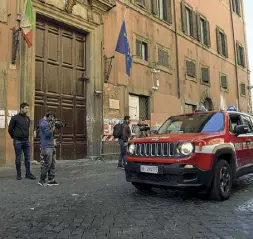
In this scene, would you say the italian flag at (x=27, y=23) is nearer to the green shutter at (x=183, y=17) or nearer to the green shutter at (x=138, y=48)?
the green shutter at (x=138, y=48)

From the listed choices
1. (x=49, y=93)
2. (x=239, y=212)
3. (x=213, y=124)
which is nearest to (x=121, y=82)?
(x=49, y=93)

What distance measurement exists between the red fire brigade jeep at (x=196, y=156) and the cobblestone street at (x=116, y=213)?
35 cm

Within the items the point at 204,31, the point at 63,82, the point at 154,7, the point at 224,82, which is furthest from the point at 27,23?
the point at 224,82

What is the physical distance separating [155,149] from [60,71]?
8.18 meters

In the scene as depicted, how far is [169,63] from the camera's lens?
18.9 metres

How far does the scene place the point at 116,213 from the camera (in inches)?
192

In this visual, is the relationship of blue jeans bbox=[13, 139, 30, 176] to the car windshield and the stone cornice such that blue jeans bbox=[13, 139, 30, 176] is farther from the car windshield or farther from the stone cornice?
the stone cornice

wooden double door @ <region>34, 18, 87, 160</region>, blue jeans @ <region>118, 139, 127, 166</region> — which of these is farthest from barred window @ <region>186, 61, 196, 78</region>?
blue jeans @ <region>118, 139, 127, 166</region>

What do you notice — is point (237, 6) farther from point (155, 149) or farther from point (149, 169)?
point (149, 169)

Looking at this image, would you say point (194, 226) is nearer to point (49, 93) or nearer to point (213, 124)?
point (213, 124)

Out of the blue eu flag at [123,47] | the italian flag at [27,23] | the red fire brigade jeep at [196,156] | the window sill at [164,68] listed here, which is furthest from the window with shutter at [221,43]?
the red fire brigade jeep at [196,156]

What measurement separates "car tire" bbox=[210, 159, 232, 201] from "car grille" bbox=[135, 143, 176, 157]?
899mm

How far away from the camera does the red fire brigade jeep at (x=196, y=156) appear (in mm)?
5461

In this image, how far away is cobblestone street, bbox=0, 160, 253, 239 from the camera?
399 centimetres
